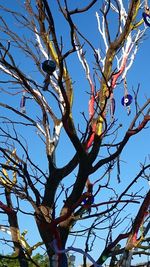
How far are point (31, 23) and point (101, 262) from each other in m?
2.08

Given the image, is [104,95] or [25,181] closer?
[25,181]

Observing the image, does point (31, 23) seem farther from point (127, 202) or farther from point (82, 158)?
point (127, 202)

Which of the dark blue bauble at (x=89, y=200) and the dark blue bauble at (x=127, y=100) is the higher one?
the dark blue bauble at (x=127, y=100)

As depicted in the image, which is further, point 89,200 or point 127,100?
point 127,100

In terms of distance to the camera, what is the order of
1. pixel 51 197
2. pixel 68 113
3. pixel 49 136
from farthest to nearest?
pixel 49 136 → pixel 51 197 → pixel 68 113

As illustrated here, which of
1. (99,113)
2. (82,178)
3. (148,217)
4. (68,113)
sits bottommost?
(148,217)

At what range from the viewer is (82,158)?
8.87ft

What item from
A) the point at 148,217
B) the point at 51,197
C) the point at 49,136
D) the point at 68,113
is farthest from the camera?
the point at 49,136

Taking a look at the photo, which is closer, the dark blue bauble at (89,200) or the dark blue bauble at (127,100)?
the dark blue bauble at (89,200)

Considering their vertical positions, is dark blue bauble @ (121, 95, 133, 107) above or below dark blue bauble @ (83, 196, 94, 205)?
above

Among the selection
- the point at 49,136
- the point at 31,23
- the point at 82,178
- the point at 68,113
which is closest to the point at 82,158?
the point at 82,178

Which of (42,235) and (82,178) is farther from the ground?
(82,178)

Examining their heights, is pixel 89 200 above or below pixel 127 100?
below

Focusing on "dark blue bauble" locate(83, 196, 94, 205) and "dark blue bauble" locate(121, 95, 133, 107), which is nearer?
"dark blue bauble" locate(83, 196, 94, 205)
